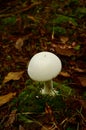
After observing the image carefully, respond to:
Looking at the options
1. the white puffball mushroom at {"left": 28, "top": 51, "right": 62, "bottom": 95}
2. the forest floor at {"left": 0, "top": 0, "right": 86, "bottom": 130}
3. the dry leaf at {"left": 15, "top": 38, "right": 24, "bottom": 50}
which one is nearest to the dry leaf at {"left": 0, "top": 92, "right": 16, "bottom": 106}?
the forest floor at {"left": 0, "top": 0, "right": 86, "bottom": 130}

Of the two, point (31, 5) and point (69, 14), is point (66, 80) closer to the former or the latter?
point (69, 14)

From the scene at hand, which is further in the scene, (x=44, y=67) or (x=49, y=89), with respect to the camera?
(x=49, y=89)

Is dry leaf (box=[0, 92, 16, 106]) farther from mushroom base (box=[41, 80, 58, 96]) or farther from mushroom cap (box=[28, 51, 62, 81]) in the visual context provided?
mushroom cap (box=[28, 51, 62, 81])

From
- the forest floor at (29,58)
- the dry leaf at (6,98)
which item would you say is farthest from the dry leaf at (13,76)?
the dry leaf at (6,98)

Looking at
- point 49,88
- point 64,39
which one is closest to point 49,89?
point 49,88

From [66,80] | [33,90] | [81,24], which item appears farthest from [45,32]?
[33,90]

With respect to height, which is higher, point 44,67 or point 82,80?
point 44,67

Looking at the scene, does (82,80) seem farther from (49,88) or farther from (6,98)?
(6,98)

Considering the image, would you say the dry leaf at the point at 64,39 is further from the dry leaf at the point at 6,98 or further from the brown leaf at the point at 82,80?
the dry leaf at the point at 6,98
